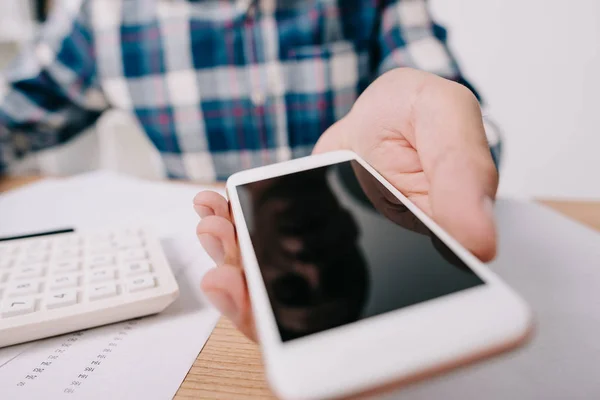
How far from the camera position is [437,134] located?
17 centimetres

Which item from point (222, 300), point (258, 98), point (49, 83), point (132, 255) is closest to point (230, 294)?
point (222, 300)

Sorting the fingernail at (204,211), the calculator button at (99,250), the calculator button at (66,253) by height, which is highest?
the fingernail at (204,211)

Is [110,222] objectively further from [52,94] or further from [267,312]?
[52,94]

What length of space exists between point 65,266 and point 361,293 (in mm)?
170

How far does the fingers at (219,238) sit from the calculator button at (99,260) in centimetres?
7

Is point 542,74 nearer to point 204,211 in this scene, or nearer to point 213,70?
point 213,70

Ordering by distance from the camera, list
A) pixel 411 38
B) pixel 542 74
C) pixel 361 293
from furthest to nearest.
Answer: pixel 542 74 → pixel 411 38 → pixel 361 293

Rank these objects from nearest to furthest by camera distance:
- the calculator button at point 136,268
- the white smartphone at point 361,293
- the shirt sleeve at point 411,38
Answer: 1. the white smartphone at point 361,293
2. the calculator button at point 136,268
3. the shirt sleeve at point 411,38

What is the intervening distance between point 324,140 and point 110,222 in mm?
180

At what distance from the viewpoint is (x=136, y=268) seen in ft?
0.71

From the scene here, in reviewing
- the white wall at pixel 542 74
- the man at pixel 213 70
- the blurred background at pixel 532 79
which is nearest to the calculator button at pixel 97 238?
the man at pixel 213 70

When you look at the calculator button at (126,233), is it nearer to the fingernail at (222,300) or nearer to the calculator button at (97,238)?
the calculator button at (97,238)

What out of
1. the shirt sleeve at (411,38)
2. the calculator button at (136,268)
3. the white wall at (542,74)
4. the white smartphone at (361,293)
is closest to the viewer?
the white smartphone at (361,293)

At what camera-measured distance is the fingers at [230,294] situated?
0.15 m
